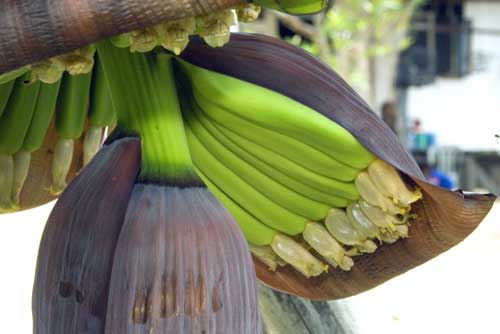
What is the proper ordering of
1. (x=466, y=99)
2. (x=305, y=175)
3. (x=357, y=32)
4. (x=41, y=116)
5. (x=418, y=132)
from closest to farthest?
(x=305, y=175), (x=41, y=116), (x=357, y=32), (x=418, y=132), (x=466, y=99)

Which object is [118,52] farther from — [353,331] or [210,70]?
[353,331]

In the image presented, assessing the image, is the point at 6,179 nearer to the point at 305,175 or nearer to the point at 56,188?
the point at 56,188

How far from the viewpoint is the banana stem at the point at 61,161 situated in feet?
2.10

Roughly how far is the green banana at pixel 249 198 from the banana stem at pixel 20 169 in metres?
0.14

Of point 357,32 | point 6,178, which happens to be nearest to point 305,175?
point 6,178

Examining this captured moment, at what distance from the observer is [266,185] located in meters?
0.53

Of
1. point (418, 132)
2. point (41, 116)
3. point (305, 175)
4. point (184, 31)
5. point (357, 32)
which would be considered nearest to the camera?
point (184, 31)

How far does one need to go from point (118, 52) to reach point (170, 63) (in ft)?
0.09

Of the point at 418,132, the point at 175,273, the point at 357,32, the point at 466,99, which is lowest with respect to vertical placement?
the point at 175,273

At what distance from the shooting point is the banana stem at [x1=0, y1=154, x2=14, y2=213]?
0.60 m

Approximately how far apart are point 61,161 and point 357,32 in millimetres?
4473

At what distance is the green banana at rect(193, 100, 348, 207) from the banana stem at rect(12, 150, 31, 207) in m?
0.16

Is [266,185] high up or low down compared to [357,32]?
down

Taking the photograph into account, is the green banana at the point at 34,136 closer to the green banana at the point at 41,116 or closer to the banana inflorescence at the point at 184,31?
the green banana at the point at 41,116
